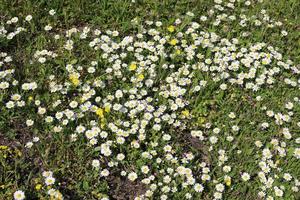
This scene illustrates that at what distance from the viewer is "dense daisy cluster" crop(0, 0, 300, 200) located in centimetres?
498

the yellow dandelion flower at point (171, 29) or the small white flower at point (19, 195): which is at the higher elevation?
the yellow dandelion flower at point (171, 29)

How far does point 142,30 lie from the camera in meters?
6.35

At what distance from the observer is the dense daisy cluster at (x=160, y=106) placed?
4.98 metres

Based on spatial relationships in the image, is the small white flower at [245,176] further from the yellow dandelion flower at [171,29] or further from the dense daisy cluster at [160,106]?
the yellow dandelion flower at [171,29]

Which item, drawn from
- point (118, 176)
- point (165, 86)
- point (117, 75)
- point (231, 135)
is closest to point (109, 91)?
point (117, 75)

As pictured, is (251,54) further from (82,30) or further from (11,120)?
(11,120)

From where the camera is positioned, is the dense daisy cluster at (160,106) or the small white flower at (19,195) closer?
the small white flower at (19,195)

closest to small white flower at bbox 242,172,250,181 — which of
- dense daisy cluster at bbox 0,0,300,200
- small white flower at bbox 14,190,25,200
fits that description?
dense daisy cluster at bbox 0,0,300,200

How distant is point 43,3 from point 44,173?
259 cm

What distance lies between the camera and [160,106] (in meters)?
5.50

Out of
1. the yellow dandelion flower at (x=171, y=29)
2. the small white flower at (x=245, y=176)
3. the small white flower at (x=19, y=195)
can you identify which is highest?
the yellow dandelion flower at (x=171, y=29)

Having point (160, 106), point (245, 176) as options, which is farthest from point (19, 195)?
point (245, 176)

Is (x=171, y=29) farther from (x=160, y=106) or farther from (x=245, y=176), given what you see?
(x=245, y=176)

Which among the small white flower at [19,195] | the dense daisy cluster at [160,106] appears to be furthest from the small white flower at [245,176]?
the small white flower at [19,195]
